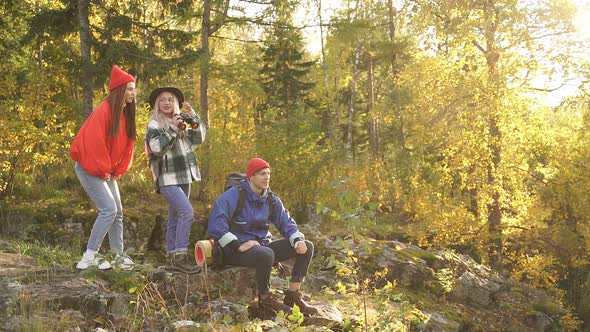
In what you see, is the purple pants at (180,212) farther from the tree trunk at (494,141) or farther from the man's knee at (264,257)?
the tree trunk at (494,141)

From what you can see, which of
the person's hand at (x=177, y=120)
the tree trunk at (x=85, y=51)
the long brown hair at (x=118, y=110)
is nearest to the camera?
the long brown hair at (x=118, y=110)

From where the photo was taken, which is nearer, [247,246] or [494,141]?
[247,246]

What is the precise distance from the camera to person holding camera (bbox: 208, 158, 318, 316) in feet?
14.0

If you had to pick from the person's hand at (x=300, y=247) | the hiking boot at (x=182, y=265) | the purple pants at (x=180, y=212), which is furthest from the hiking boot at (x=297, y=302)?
the purple pants at (x=180, y=212)

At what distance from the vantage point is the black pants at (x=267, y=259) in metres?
4.24

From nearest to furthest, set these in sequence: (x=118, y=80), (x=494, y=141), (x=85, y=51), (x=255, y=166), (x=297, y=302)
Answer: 1. (x=297, y=302)
2. (x=255, y=166)
3. (x=118, y=80)
4. (x=85, y=51)
5. (x=494, y=141)

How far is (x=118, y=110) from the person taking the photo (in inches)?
180

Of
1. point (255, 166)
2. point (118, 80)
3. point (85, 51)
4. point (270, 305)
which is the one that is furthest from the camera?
point (85, 51)

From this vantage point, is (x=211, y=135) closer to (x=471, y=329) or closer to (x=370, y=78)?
(x=471, y=329)

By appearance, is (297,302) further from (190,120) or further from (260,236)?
(190,120)

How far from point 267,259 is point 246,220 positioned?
500mm

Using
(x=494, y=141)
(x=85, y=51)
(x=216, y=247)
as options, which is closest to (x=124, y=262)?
(x=216, y=247)

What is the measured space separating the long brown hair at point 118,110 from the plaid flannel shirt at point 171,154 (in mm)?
223

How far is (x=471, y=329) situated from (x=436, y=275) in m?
1.02
